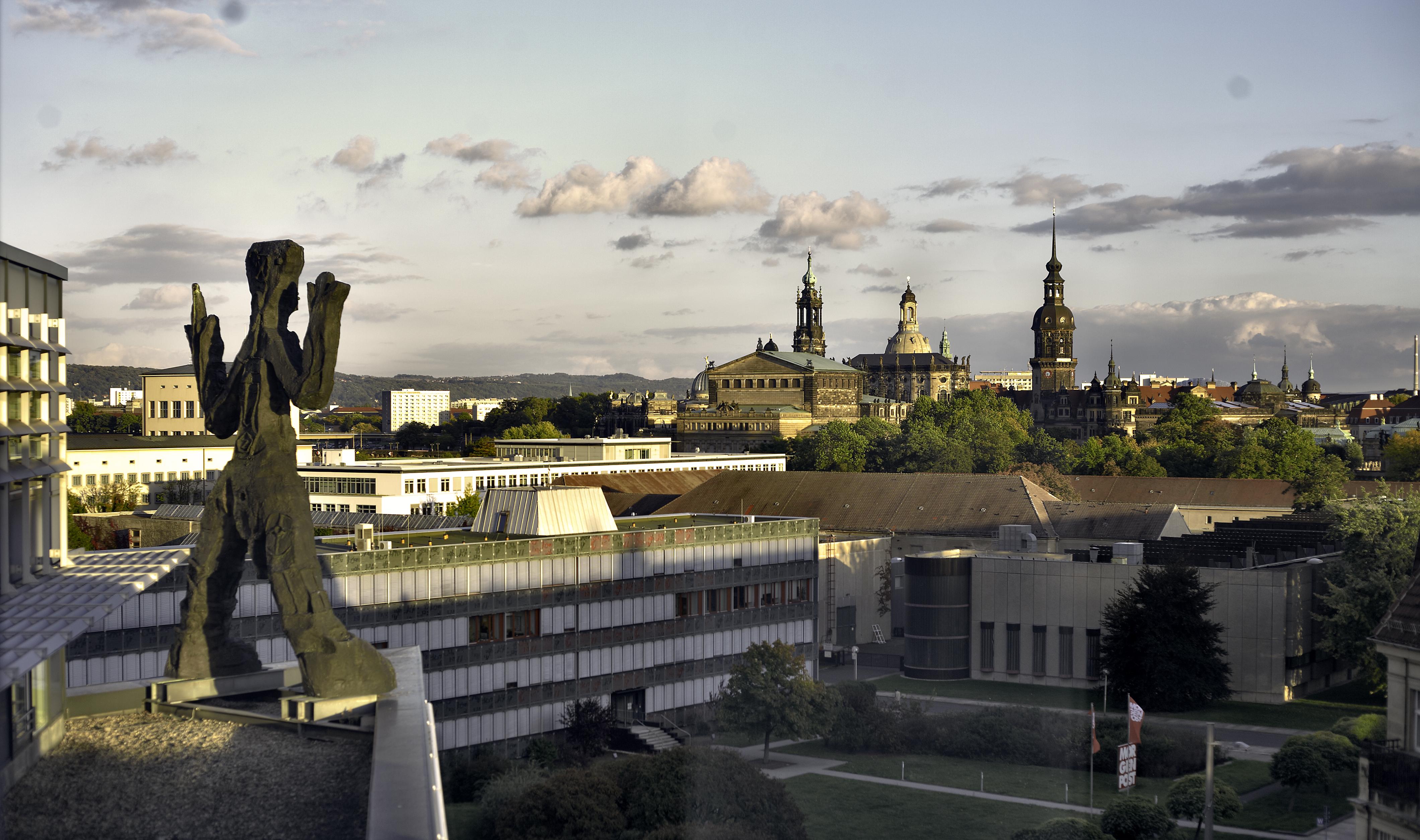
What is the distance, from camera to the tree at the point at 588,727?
39.2 meters

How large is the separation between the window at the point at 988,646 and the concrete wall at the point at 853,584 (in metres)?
6.54

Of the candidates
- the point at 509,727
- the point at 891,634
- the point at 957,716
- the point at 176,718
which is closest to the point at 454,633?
the point at 509,727

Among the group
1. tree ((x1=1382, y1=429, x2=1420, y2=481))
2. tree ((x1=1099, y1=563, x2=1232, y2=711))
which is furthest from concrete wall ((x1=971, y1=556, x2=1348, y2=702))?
tree ((x1=1382, y1=429, x2=1420, y2=481))

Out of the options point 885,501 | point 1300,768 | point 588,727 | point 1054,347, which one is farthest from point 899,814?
point 1054,347

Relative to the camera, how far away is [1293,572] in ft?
153

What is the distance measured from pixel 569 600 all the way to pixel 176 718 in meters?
24.5

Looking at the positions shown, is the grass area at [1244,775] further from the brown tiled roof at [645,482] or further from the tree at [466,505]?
the brown tiled roof at [645,482]

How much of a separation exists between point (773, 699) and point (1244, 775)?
13.2 meters

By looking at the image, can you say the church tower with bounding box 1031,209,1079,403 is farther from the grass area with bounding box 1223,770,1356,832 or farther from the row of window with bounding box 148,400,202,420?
the grass area with bounding box 1223,770,1356,832

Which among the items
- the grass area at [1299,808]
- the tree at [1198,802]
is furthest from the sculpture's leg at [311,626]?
the grass area at [1299,808]

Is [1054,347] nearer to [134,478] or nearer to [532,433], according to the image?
[532,433]

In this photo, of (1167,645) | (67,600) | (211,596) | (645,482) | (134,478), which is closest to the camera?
(67,600)

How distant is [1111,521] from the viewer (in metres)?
68.9

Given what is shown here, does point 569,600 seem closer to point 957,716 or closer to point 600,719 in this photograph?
point 600,719
